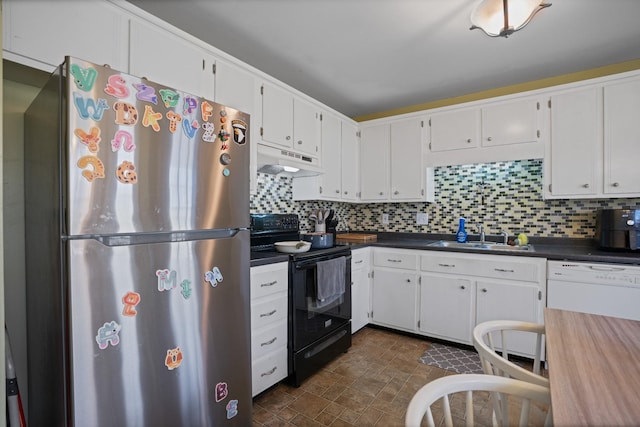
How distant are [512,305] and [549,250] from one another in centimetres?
52

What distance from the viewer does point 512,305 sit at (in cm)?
249

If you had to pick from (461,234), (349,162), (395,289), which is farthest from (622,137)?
(349,162)

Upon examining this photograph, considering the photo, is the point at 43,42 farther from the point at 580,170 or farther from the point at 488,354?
the point at 580,170

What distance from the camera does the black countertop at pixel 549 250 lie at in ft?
6.88

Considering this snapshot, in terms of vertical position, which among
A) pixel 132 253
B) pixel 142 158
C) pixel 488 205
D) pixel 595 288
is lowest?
pixel 595 288

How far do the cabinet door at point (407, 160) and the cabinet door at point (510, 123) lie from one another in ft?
1.99

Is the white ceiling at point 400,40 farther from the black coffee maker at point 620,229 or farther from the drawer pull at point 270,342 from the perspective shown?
the drawer pull at point 270,342

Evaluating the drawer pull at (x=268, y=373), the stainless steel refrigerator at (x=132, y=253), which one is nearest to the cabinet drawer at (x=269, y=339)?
the drawer pull at (x=268, y=373)

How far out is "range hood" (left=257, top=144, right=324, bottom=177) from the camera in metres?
2.41

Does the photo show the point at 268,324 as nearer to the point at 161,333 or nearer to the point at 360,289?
the point at 161,333

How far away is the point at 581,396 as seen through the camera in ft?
2.36

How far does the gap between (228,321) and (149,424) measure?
468 millimetres

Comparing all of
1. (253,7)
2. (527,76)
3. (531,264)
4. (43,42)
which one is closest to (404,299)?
(531,264)

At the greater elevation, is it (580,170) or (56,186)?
(580,170)
